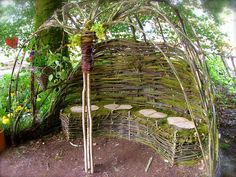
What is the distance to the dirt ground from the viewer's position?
2482 millimetres

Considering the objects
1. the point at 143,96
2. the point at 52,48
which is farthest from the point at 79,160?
the point at 52,48

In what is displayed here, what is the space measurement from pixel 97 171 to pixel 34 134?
3.61 ft

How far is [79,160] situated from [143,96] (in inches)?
46.0

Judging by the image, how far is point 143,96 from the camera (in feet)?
11.1

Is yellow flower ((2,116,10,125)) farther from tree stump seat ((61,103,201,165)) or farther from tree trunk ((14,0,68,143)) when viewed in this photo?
tree stump seat ((61,103,201,165))

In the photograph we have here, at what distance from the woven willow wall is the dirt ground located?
0.39ft

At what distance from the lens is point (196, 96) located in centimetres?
279

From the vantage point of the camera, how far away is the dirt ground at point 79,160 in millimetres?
2482

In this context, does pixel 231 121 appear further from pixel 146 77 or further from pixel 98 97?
pixel 98 97

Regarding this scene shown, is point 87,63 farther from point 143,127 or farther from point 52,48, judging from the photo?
point 52,48

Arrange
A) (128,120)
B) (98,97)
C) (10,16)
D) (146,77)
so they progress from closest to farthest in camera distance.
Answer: (128,120)
(146,77)
(98,97)
(10,16)

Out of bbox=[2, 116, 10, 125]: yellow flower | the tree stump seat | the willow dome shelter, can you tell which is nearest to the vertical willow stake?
the willow dome shelter

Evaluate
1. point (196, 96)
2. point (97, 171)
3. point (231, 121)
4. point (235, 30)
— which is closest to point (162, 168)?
point (97, 171)

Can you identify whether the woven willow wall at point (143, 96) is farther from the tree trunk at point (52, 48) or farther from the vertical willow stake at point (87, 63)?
the vertical willow stake at point (87, 63)
